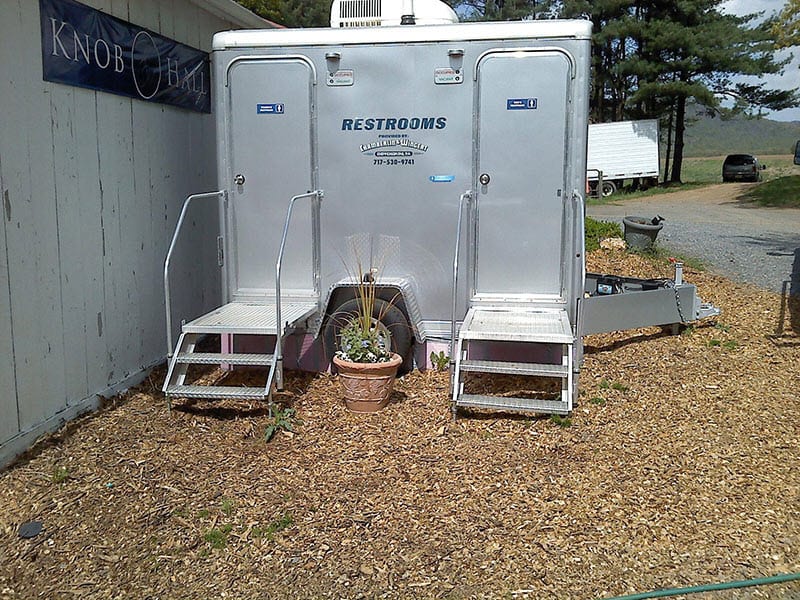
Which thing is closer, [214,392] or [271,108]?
[214,392]

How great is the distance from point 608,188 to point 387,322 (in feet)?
81.0

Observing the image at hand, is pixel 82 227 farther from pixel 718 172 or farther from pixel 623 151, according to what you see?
pixel 718 172

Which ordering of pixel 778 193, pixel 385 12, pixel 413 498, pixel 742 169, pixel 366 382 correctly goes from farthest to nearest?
pixel 742 169, pixel 778 193, pixel 385 12, pixel 366 382, pixel 413 498

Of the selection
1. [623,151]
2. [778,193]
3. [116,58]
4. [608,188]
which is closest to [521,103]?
[116,58]

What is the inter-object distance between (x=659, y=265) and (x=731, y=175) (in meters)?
25.8

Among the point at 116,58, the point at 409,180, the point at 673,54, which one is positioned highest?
the point at 673,54

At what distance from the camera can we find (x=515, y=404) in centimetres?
514

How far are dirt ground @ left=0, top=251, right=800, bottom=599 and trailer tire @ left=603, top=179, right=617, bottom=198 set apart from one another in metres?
23.6

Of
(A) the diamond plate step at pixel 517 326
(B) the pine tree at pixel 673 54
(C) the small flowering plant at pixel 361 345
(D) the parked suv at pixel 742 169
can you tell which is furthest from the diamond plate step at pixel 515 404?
(D) the parked suv at pixel 742 169

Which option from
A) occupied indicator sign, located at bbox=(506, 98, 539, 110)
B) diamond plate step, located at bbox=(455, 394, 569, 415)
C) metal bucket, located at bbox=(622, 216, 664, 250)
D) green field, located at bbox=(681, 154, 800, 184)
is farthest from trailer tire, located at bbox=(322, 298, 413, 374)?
green field, located at bbox=(681, 154, 800, 184)

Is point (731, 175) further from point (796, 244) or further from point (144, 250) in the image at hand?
point (144, 250)

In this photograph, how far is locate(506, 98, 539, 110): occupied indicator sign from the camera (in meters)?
5.64

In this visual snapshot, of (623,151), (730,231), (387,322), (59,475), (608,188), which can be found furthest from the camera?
(623,151)

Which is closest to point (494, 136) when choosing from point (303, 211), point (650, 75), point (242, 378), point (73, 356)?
point (303, 211)
